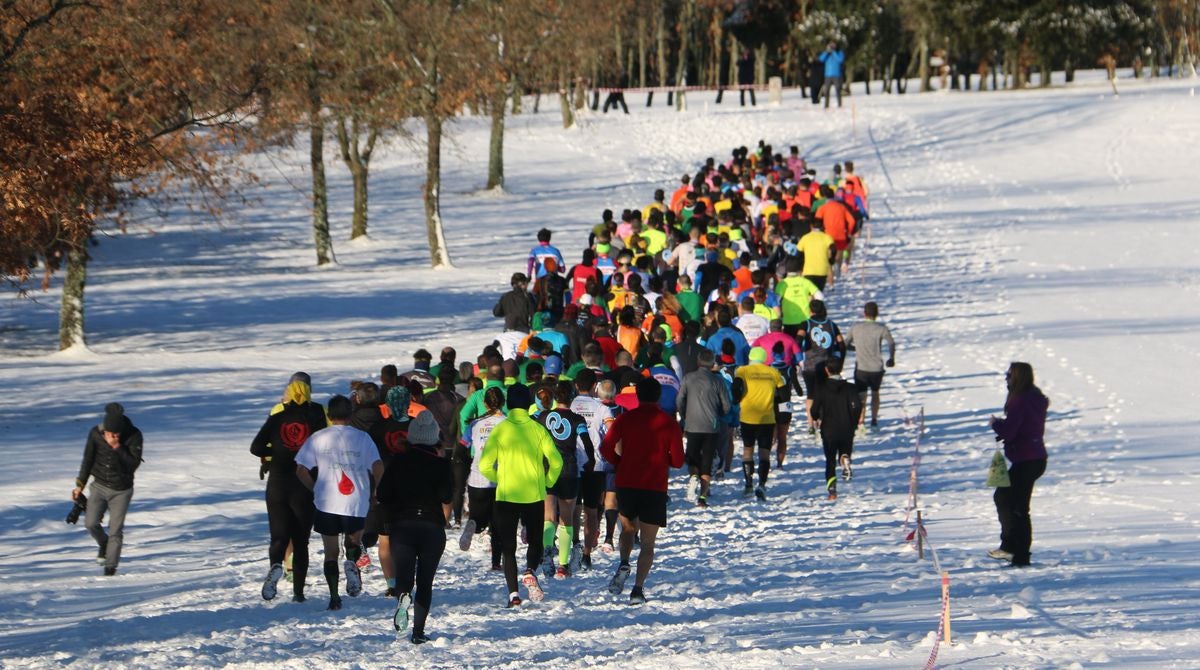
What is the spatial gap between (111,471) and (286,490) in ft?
6.45

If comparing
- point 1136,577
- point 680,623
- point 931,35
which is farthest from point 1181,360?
point 931,35

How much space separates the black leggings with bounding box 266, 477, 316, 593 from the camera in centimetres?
1126

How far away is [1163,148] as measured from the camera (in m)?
47.0

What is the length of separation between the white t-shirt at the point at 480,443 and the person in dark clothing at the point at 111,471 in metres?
2.65

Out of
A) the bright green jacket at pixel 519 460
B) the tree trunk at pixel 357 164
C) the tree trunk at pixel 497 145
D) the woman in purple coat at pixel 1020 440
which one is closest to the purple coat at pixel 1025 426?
the woman in purple coat at pixel 1020 440

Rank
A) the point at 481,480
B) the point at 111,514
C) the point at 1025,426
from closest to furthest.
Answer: the point at 481,480, the point at 1025,426, the point at 111,514

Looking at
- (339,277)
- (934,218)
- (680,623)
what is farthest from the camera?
(934,218)

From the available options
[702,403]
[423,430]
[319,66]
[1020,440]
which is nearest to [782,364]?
[702,403]

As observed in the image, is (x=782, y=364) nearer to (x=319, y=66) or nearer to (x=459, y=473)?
(x=459, y=473)

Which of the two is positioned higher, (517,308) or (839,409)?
(517,308)

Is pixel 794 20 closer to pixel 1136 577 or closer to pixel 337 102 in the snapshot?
pixel 337 102

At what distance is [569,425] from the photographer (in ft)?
38.8

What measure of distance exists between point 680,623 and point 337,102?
24.5 meters

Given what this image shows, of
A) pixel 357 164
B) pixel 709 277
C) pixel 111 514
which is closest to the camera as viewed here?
pixel 111 514
